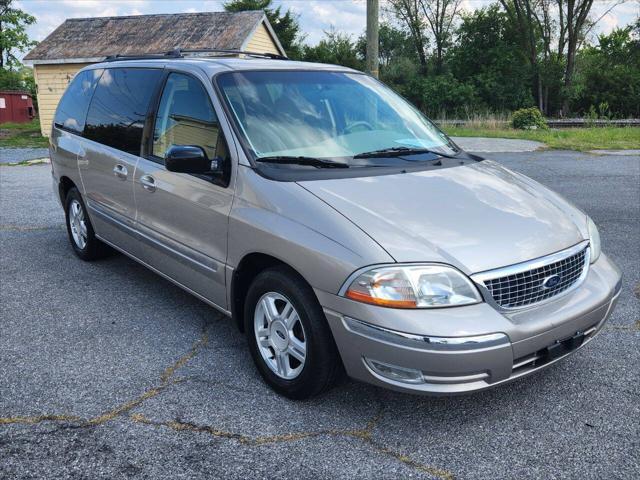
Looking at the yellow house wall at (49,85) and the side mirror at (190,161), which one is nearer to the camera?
the side mirror at (190,161)

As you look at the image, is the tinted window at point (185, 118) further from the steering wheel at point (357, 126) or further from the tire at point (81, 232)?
the tire at point (81, 232)

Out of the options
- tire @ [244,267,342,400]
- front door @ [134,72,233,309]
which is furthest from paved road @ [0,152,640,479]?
front door @ [134,72,233,309]

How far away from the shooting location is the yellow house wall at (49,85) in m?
22.3

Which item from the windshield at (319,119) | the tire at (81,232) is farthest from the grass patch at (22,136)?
the windshield at (319,119)

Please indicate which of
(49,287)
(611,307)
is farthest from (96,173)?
(611,307)

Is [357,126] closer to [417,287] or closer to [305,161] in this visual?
[305,161]

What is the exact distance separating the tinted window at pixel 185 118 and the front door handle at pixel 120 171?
0.43 metres

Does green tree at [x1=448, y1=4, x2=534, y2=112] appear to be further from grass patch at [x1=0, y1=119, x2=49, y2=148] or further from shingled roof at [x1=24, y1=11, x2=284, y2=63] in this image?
grass patch at [x1=0, y1=119, x2=49, y2=148]

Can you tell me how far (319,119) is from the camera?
12.3ft

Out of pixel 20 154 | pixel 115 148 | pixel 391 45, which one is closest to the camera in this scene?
pixel 115 148

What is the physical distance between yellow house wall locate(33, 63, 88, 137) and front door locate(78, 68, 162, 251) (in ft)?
63.1

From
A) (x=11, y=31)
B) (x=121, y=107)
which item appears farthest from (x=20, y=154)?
(x=11, y=31)

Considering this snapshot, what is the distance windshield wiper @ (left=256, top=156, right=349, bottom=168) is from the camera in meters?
3.38

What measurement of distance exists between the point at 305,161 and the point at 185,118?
1007 millimetres
